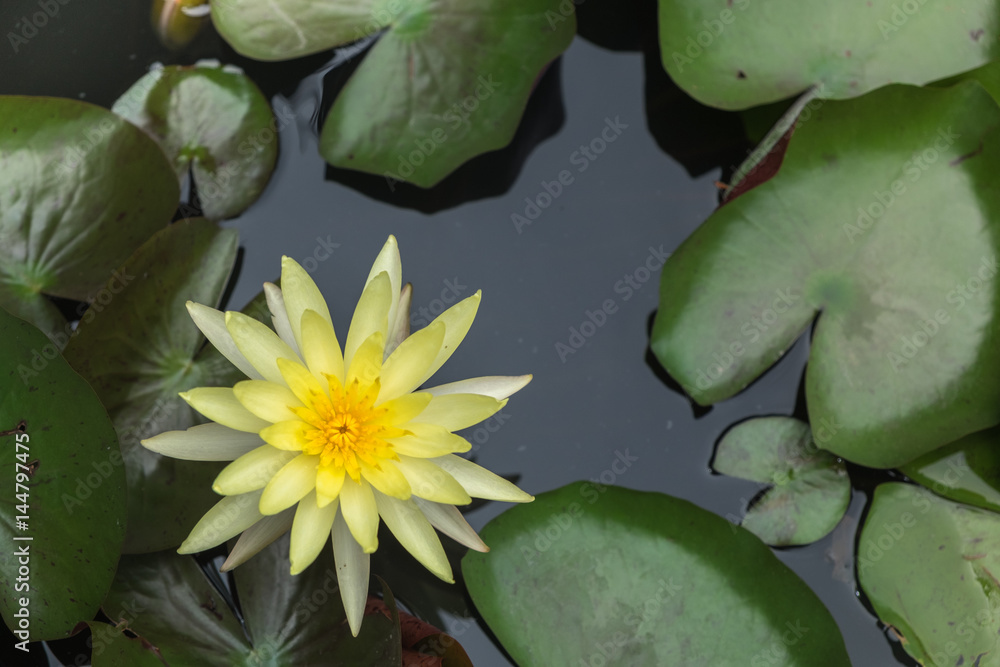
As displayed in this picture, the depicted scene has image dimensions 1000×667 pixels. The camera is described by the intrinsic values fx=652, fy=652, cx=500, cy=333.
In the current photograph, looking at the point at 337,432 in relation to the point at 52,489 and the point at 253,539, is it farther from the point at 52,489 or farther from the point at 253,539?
the point at 52,489

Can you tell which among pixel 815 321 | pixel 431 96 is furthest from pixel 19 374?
pixel 815 321

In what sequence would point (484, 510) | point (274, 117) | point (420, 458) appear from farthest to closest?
point (274, 117)
point (484, 510)
point (420, 458)

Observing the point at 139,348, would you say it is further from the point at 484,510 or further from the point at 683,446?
the point at 683,446

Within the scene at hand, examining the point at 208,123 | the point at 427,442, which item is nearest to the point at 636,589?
the point at 427,442

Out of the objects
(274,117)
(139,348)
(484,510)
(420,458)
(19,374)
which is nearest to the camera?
(420,458)

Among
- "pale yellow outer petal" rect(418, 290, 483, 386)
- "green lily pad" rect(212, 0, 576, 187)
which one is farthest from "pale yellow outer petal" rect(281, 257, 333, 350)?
"green lily pad" rect(212, 0, 576, 187)

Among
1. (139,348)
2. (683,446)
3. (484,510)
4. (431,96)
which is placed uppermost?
(431,96)

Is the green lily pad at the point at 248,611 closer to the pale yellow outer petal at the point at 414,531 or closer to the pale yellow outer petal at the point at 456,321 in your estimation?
the pale yellow outer petal at the point at 414,531

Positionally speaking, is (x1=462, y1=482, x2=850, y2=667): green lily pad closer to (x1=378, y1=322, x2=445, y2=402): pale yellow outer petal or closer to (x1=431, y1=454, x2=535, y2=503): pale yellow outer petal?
(x1=431, y1=454, x2=535, y2=503): pale yellow outer petal
